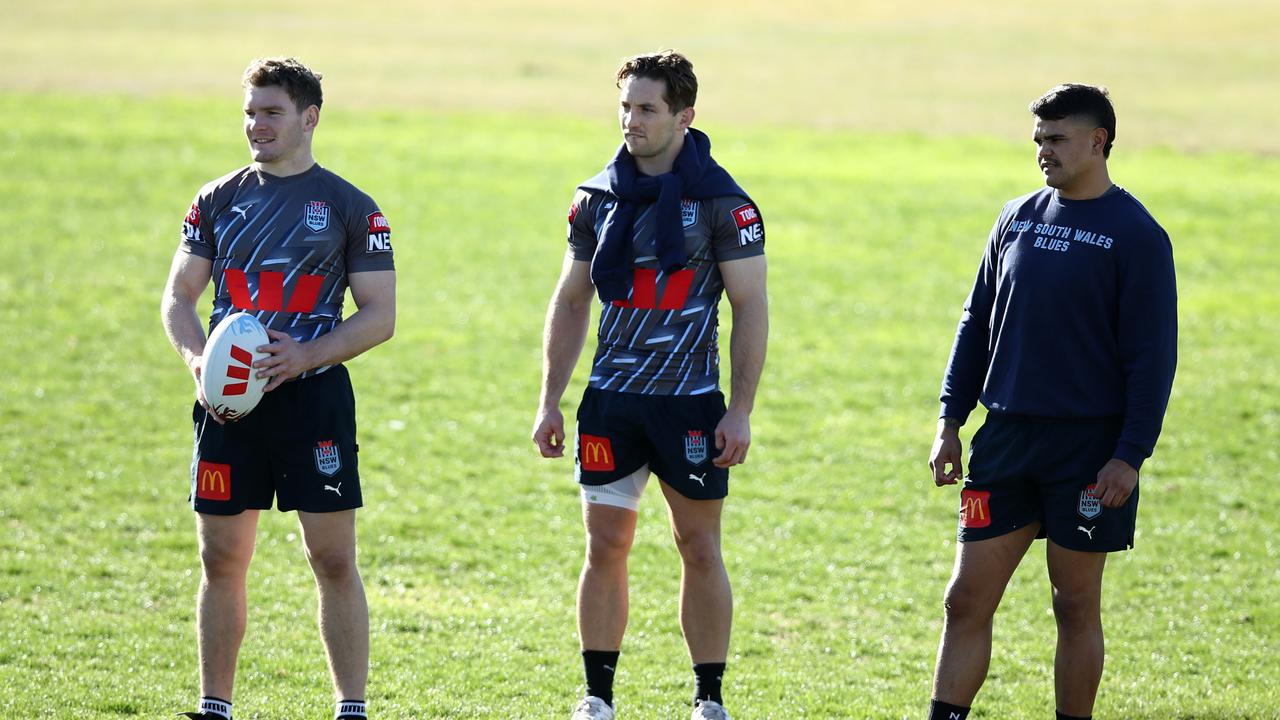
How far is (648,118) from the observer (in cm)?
499

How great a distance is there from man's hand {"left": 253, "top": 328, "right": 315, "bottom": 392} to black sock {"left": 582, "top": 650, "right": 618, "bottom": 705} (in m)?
1.46

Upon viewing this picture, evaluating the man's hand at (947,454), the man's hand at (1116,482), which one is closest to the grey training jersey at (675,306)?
the man's hand at (947,454)

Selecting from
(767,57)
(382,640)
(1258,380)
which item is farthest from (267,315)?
(767,57)

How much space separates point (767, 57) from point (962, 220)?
2411 centimetres

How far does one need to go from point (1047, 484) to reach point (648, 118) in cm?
181

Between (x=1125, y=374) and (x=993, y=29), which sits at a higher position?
(x=993, y=29)

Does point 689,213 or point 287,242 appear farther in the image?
point 689,213

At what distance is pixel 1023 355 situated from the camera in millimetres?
4660

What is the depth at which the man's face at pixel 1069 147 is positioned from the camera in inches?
181

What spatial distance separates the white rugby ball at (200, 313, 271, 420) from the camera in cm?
466

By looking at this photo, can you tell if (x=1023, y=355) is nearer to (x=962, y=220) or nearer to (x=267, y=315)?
(x=267, y=315)

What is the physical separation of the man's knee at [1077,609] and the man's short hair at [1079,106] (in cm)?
143

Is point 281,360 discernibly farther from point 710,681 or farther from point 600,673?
point 710,681

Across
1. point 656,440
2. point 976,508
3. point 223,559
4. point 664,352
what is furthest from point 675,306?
point 223,559
